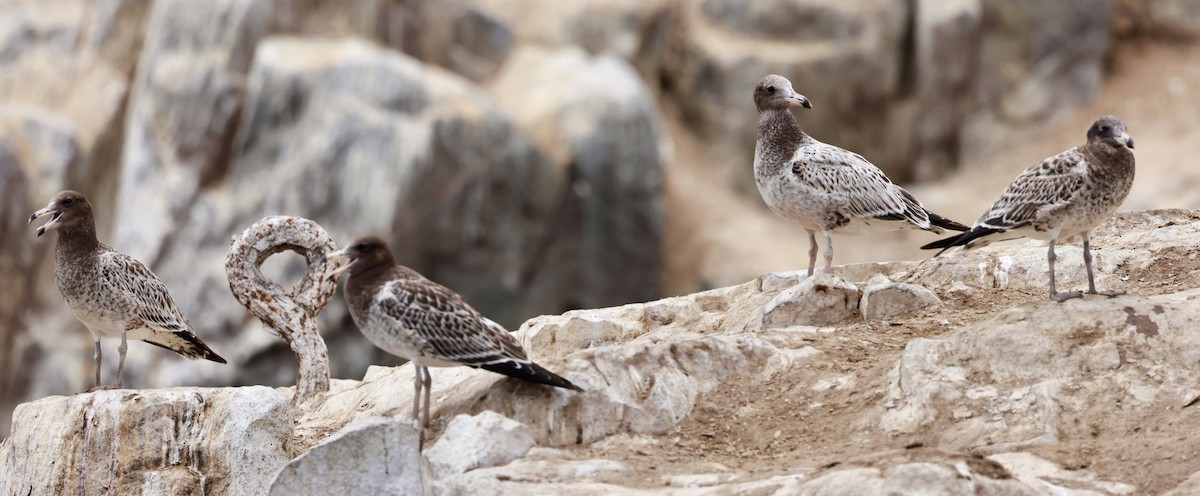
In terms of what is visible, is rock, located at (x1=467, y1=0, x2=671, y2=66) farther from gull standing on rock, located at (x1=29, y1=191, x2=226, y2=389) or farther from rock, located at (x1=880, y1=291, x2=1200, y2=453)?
rock, located at (x1=880, y1=291, x2=1200, y2=453)

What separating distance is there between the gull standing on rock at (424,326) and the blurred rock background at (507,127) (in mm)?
17820

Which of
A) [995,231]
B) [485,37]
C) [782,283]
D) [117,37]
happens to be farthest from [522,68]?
[995,231]

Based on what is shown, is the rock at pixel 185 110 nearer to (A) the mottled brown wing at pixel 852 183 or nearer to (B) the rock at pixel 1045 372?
(A) the mottled brown wing at pixel 852 183

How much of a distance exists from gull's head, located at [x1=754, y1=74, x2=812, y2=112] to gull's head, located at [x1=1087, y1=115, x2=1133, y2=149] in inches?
91.2

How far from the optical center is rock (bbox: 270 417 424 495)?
28.0 ft

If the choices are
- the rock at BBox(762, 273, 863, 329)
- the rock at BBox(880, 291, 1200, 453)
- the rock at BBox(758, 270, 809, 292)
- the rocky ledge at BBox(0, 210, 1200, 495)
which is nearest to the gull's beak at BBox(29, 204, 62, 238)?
the rocky ledge at BBox(0, 210, 1200, 495)

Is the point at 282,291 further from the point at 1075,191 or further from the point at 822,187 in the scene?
the point at 1075,191

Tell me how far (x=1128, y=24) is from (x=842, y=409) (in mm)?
26339

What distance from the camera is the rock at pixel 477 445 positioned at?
8359 millimetres

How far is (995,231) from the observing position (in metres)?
9.70

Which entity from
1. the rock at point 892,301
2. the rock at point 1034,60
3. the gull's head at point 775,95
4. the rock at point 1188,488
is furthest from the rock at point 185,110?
the rock at point 1188,488

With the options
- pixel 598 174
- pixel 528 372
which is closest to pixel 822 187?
pixel 528 372

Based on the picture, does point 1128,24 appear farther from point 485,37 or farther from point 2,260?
point 2,260

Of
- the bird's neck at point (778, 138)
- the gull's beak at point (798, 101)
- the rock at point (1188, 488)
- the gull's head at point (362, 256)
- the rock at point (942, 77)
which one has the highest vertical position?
the rock at point (942, 77)
